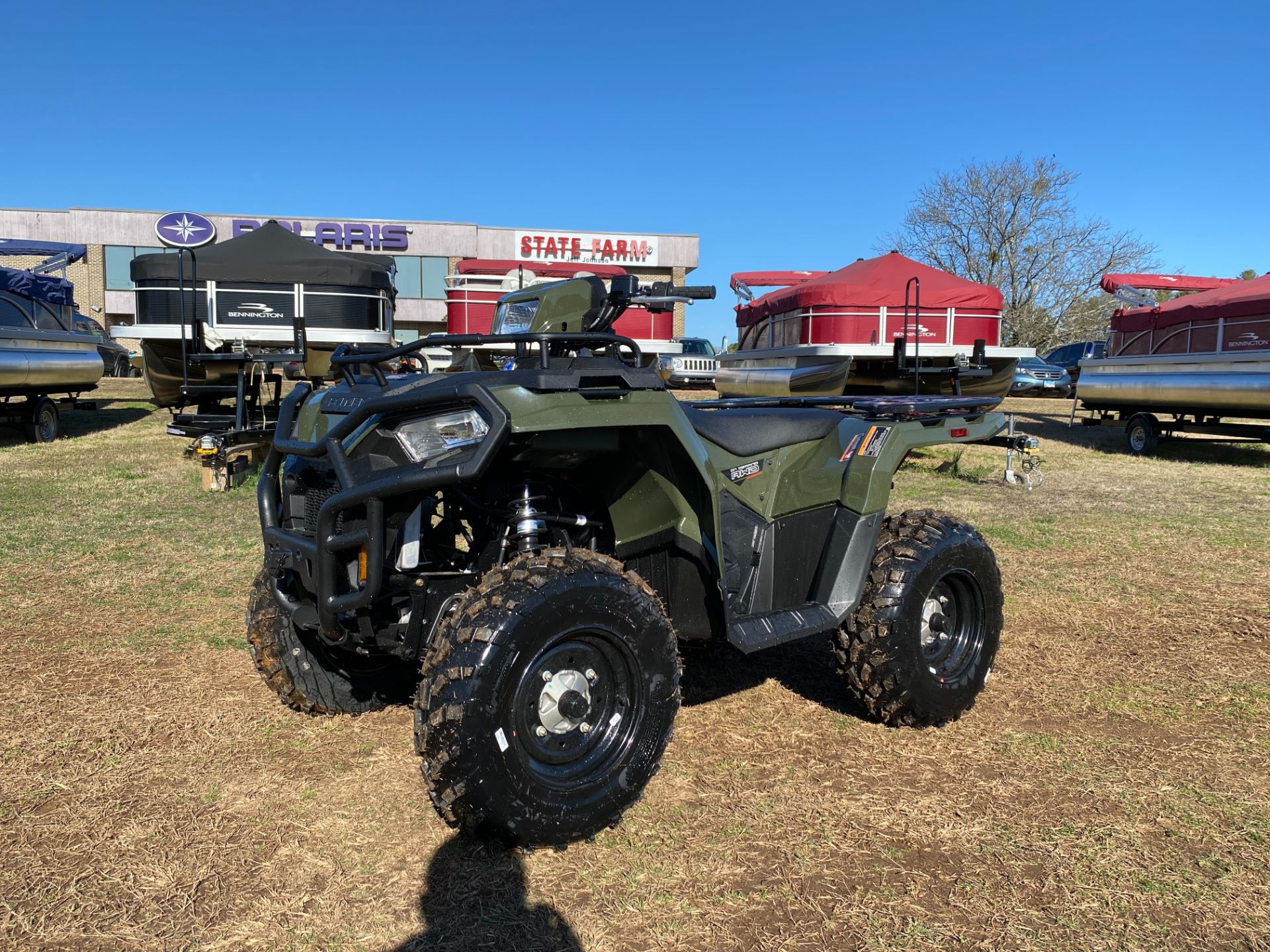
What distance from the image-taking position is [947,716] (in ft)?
12.2

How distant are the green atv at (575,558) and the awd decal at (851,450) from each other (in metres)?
0.01

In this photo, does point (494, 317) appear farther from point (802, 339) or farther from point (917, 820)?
point (802, 339)

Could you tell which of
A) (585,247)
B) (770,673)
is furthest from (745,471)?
(585,247)

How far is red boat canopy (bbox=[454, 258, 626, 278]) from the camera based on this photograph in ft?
47.2

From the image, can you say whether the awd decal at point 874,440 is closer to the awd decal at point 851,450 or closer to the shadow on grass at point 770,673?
the awd decal at point 851,450

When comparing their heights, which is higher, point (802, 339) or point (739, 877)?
point (802, 339)

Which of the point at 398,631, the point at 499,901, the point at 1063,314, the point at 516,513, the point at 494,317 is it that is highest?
the point at 1063,314

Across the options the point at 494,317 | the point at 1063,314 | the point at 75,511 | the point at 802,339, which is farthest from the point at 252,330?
the point at 1063,314

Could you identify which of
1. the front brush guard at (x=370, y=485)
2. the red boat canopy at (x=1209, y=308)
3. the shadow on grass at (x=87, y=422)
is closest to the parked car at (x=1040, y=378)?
the red boat canopy at (x=1209, y=308)

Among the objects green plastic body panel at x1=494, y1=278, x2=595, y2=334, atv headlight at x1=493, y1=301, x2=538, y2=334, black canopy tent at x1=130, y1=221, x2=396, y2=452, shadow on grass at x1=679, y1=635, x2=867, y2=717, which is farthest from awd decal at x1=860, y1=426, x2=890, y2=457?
black canopy tent at x1=130, y1=221, x2=396, y2=452

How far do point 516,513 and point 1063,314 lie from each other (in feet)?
107

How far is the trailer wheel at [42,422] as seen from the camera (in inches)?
502

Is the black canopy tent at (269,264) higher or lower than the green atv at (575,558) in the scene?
higher

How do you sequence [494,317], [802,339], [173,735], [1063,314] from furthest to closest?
[1063,314] < [802,339] < [494,317] < [173,735]
